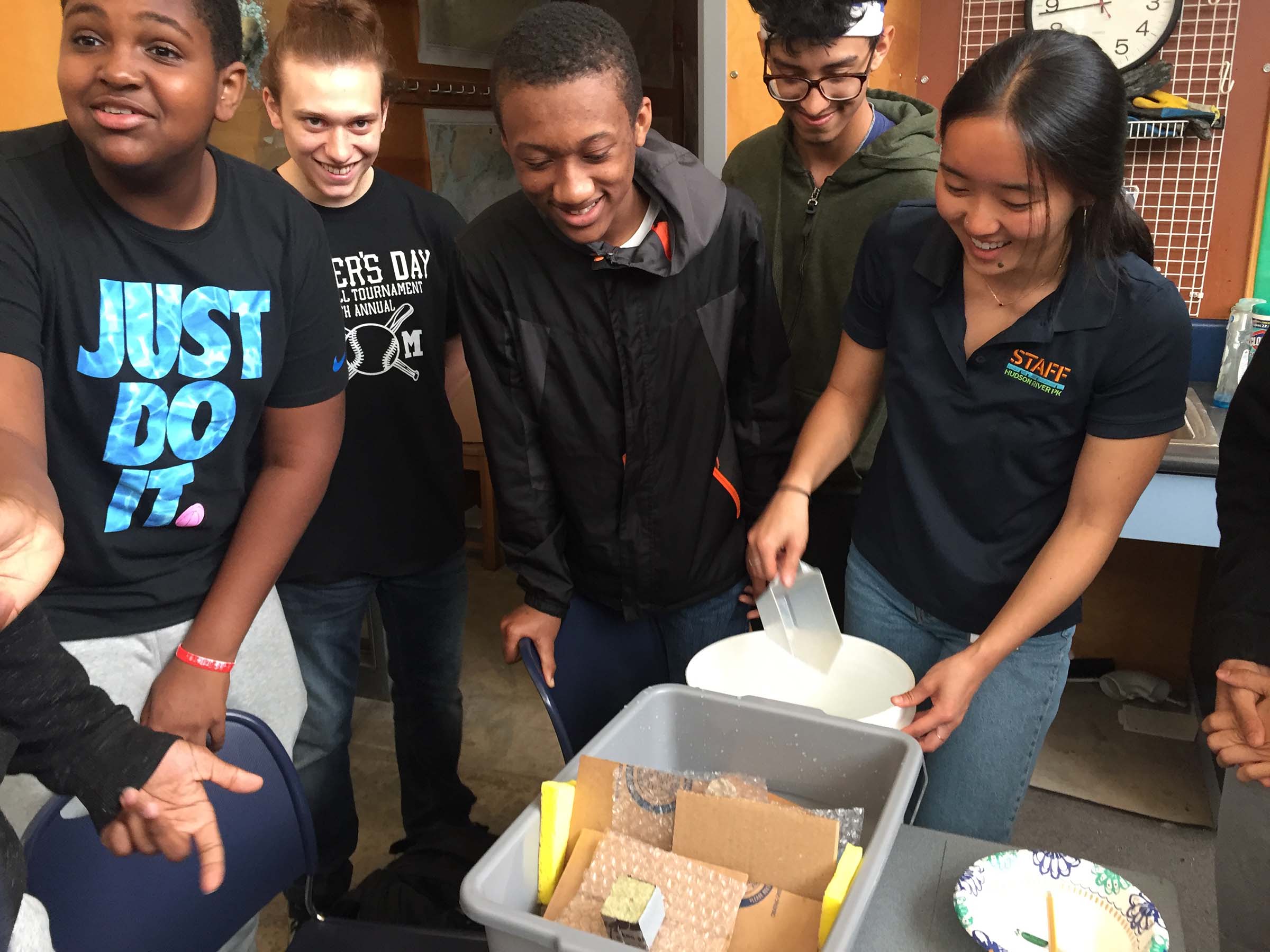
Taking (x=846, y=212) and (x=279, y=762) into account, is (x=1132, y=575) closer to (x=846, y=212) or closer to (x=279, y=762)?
(x=846, y=212)

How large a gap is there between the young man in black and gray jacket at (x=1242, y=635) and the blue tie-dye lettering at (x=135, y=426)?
1207 mm

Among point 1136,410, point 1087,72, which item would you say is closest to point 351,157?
point 1087,72

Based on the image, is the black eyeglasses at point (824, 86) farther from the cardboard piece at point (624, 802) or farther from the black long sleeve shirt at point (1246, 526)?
the cardboard piece at point (624, 802)

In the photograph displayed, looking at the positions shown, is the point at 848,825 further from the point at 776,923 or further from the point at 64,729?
the point at 64,729

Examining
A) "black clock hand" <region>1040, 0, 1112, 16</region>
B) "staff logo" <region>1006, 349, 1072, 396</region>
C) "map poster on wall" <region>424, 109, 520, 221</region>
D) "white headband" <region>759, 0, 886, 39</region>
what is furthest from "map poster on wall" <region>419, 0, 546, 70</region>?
"staff logo" <region>1006, 349, 1072, 396</region>

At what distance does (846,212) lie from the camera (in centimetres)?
155

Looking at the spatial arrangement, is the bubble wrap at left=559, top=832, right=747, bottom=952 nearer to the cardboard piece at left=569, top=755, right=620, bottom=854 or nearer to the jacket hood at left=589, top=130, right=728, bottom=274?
the cardboard piece at left=569, top=755, right=620, bottom=854

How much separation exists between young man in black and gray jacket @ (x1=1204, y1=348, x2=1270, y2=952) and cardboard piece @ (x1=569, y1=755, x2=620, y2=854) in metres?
0.67

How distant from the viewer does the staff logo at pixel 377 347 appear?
1533 mm

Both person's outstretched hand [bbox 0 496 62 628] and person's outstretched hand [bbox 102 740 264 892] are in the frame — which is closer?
person's outstretched hand [bbox 0 496 62 628]

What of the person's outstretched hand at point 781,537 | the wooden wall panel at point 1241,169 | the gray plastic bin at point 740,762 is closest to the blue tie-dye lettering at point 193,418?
the gray plastic bin at point 740,762

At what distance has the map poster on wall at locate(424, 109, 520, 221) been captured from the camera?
3010mm

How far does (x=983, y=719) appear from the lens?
→ 1220 millimetres

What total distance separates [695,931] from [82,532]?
79cm
